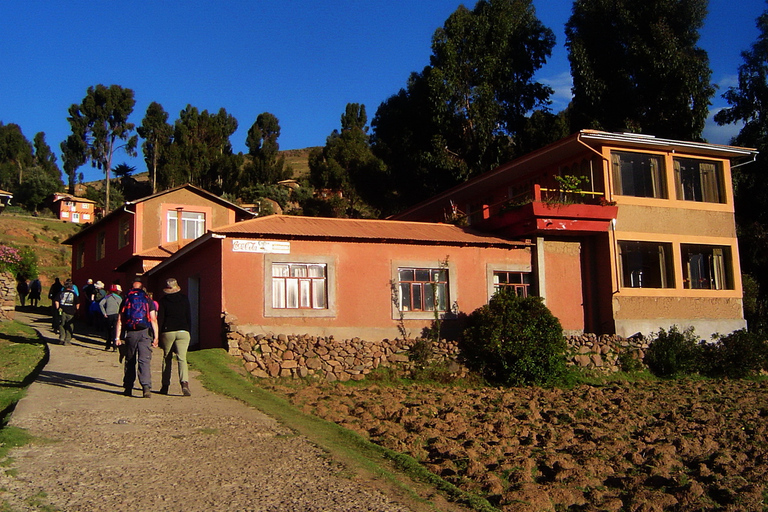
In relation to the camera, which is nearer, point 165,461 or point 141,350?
point 165,461

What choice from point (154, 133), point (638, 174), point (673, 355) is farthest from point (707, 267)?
point (154, 133)

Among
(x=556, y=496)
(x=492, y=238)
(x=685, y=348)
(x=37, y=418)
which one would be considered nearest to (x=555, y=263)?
(x=492, y=238)

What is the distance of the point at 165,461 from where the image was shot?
7.70m

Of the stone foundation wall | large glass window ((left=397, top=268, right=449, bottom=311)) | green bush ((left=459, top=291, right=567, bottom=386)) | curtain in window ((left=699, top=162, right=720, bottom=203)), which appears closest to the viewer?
the stone foundation wall

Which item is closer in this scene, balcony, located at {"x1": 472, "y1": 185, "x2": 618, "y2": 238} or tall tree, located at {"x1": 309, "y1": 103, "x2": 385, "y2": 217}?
balcony, located at {"x1": 472, "y1": 185, "x2": 618, "y2": 238}

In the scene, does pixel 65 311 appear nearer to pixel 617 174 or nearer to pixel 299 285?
pixel 299 285

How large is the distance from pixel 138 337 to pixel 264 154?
54034mm

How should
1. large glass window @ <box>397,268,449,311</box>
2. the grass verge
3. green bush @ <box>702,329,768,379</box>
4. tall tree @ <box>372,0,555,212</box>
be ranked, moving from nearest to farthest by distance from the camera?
1. the grass verge
2. large glass window @ <box>397,268,449,311</box>
3. green bush @ <box>702,329,768,379</box>
4. tall tree @ <box>372,0,555,212</box>

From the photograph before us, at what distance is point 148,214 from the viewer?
94.6 ft

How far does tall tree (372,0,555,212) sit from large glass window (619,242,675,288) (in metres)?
14.7

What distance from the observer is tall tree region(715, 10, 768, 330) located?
3073 centimetres

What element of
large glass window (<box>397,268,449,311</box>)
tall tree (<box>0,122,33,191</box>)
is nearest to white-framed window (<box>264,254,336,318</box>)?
large glass window (<box>397,268,449,311</box>)

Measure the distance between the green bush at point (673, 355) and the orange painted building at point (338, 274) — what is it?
415 centimetres

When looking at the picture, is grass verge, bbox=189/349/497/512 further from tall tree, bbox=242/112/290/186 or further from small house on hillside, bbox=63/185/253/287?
tall tree, bbox=242/112/290/186
